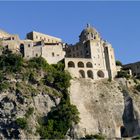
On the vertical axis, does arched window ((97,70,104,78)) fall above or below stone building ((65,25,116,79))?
below

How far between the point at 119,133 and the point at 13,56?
880 inches

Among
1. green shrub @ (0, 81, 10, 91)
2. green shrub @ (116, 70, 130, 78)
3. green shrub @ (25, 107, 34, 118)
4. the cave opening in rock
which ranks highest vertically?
green shrub @ (116, 70, 130, 78)

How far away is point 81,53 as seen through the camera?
9238 cm

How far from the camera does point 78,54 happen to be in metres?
92.9

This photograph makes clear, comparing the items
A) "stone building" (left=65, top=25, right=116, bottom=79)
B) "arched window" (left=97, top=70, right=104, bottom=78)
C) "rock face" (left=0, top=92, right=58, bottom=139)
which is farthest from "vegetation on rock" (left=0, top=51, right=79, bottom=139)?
"arched window" (left=97, top=70, right=104, bottom=78)

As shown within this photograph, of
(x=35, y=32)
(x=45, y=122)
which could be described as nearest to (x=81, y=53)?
(x=35, y=32)

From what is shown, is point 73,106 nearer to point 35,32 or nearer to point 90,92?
point 90,92

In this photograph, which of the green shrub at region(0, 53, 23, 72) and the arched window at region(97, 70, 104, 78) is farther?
the arched window at region(97, 70, 104, 78)

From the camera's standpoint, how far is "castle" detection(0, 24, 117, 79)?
87.6m

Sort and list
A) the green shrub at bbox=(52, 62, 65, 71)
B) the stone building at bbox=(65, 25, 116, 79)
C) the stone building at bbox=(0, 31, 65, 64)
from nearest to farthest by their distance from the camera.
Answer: the green shrub at bbox=(52, 62, 65, 71)
the stone building at bbox=(65, 25, 116, 79)
the stone building at bbox=(0, 31, 65, 64)

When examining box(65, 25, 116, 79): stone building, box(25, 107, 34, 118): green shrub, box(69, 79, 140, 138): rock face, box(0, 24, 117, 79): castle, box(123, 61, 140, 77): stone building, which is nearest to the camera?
box(25, 107, 34, 118): green shrub

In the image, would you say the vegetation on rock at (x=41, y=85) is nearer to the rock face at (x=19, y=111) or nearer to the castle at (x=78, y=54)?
the rock face at (x=19, y=111)

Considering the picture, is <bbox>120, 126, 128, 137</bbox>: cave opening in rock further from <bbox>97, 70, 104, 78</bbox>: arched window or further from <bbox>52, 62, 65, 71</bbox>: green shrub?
<bbox>52, 62, 65, 71</bbox>: green shrub

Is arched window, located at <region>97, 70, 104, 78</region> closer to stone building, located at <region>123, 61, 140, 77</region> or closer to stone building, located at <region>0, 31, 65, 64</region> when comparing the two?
stone building, located at <region>0, 31, 65, 64</region>
